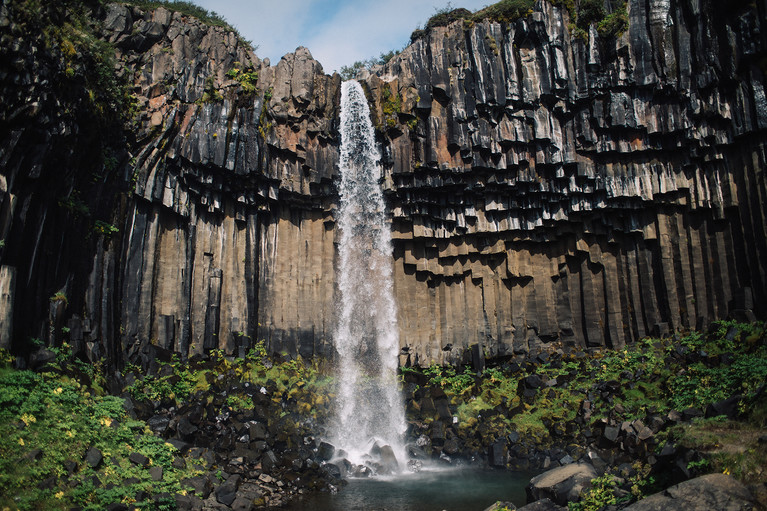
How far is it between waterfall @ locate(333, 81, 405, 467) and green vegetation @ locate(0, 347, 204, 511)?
9209mm

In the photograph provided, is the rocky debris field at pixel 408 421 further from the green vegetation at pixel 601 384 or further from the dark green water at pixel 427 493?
the dark green water at pixel 427 493

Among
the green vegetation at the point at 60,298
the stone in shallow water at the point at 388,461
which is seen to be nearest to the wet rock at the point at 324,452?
the stone in shallow water at the point at 388,461

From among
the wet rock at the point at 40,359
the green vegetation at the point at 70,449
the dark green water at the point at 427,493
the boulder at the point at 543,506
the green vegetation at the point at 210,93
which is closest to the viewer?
the green vegetation at the point at 70,449

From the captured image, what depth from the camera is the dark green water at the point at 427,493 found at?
1295 centimetres

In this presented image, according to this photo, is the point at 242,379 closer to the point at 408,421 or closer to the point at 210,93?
the point at 408,421

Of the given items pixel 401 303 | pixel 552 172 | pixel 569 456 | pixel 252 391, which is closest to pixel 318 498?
pixel 252 391

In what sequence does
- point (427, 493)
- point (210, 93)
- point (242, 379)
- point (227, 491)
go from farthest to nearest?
point (210, 93)
point (242, 379)
point (427, 493)
point (227, 491)

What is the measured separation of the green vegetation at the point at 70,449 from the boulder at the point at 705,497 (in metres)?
8.77

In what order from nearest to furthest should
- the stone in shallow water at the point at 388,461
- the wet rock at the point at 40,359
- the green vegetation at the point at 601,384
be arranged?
the wet rock at the point at 40,359 → the green vegetation at the point at 601,384 → the stone in shallow water at the point at 388,461

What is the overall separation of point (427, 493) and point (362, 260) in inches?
421

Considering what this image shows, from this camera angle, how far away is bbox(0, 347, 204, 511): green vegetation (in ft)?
32.5

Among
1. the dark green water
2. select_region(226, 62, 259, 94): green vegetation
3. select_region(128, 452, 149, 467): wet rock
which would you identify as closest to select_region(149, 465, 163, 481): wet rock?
select_region(128, 452, 149, 467): wet rock

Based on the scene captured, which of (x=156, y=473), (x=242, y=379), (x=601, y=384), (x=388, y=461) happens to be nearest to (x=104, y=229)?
(x=242, y=379)

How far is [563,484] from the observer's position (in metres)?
11.5
